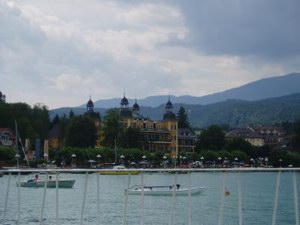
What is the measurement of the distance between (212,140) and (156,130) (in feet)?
50.0

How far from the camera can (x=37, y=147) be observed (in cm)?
11825

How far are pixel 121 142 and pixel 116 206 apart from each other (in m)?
106

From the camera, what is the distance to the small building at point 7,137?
135 m

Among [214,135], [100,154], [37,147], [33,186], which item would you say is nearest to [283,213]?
[33,186]

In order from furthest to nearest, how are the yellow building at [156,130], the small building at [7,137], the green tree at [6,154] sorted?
the yellow building at [156,130], the small building at [7,137], the green tree at [6,154]

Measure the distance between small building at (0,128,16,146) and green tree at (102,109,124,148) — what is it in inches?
822

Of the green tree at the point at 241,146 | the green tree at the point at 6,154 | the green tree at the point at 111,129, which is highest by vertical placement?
the green tree at the point at 111,129

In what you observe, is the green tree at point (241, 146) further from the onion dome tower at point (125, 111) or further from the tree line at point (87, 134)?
the onion dome tower at point (125, 111)

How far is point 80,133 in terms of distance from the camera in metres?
139

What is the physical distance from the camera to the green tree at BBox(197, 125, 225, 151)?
171375 mm

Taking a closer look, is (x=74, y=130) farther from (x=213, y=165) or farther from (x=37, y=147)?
(x=213, y=165)

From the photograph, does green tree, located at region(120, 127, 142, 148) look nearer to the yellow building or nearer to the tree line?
the tree line

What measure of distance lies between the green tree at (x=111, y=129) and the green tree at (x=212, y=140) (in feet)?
106

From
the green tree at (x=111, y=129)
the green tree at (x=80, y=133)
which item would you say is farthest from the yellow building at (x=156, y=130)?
the green tree at (x=80, y=133)
